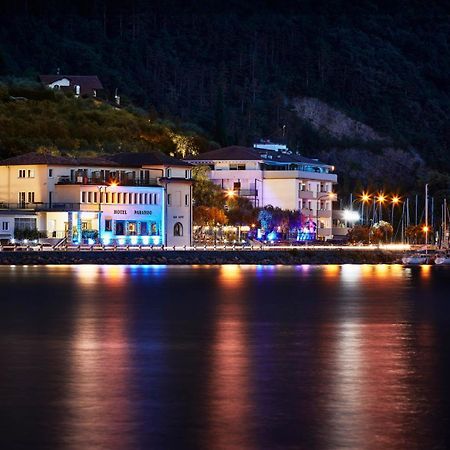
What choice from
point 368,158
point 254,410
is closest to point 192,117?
point 368,158

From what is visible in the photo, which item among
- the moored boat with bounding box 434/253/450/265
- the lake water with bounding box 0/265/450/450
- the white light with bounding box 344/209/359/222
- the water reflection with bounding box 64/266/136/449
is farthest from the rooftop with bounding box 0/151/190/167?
the water reflection with bounding box 64/266/136/449

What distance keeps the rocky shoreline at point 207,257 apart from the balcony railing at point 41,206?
8850mm

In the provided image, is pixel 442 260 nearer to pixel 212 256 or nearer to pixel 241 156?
pixel 212 256

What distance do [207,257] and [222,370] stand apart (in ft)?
230

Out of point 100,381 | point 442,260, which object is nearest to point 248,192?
point 442,260

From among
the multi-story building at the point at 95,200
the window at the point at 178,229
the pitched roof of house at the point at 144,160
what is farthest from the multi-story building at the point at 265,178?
the window at the point at 178,229

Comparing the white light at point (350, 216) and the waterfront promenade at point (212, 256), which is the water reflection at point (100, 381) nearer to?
the waterfront promenade at point (212, 256)

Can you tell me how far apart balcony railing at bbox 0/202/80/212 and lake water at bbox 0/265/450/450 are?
131 ft

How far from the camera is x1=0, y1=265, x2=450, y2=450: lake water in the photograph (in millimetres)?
27062

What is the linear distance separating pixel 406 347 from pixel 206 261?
6425 cm

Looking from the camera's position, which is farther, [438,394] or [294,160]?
[294,160]

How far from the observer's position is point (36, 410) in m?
29.2

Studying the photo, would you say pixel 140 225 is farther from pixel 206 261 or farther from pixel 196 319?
pixel 196 319

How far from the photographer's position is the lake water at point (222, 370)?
2706 centimetres
